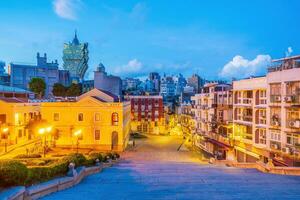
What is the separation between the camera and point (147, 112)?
94.1m

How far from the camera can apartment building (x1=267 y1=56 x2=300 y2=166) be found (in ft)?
107

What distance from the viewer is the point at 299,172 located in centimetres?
2258

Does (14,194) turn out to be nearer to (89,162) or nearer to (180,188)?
(180,188)

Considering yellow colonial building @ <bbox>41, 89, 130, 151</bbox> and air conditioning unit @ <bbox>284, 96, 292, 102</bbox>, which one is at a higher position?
air conditioning unit @ <bbox>284, 96, 292, 102</bbox>

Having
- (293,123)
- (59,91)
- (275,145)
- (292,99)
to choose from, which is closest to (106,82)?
(59,91)

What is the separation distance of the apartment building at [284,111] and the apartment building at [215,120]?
1210cm

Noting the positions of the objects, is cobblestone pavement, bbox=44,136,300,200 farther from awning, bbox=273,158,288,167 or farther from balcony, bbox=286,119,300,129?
awning, bbox=273,158,288,167

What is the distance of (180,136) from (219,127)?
113 ft

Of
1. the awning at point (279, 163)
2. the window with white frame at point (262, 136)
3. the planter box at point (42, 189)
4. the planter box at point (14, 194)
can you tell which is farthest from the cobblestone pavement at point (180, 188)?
the window with white frame at point (262, 136)

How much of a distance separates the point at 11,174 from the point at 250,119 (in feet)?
112

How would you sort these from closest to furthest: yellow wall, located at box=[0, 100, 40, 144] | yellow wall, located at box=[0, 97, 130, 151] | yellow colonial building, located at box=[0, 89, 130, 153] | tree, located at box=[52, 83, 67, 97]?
yellow wall, located at box=[0, 100, 40, 144], yellow colonial building, located at box=[0, 89, 130, 153], yellow wall, located at box=[0, 97, 130, 151], tree, located at box=[52, 83, 67, 97]

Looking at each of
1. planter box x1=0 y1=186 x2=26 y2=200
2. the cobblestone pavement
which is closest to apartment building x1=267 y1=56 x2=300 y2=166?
the cobblestone pavement

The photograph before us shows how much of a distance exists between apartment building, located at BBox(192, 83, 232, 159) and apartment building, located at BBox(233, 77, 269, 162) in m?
2.69

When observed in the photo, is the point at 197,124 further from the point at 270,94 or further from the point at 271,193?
the point at 271,193
